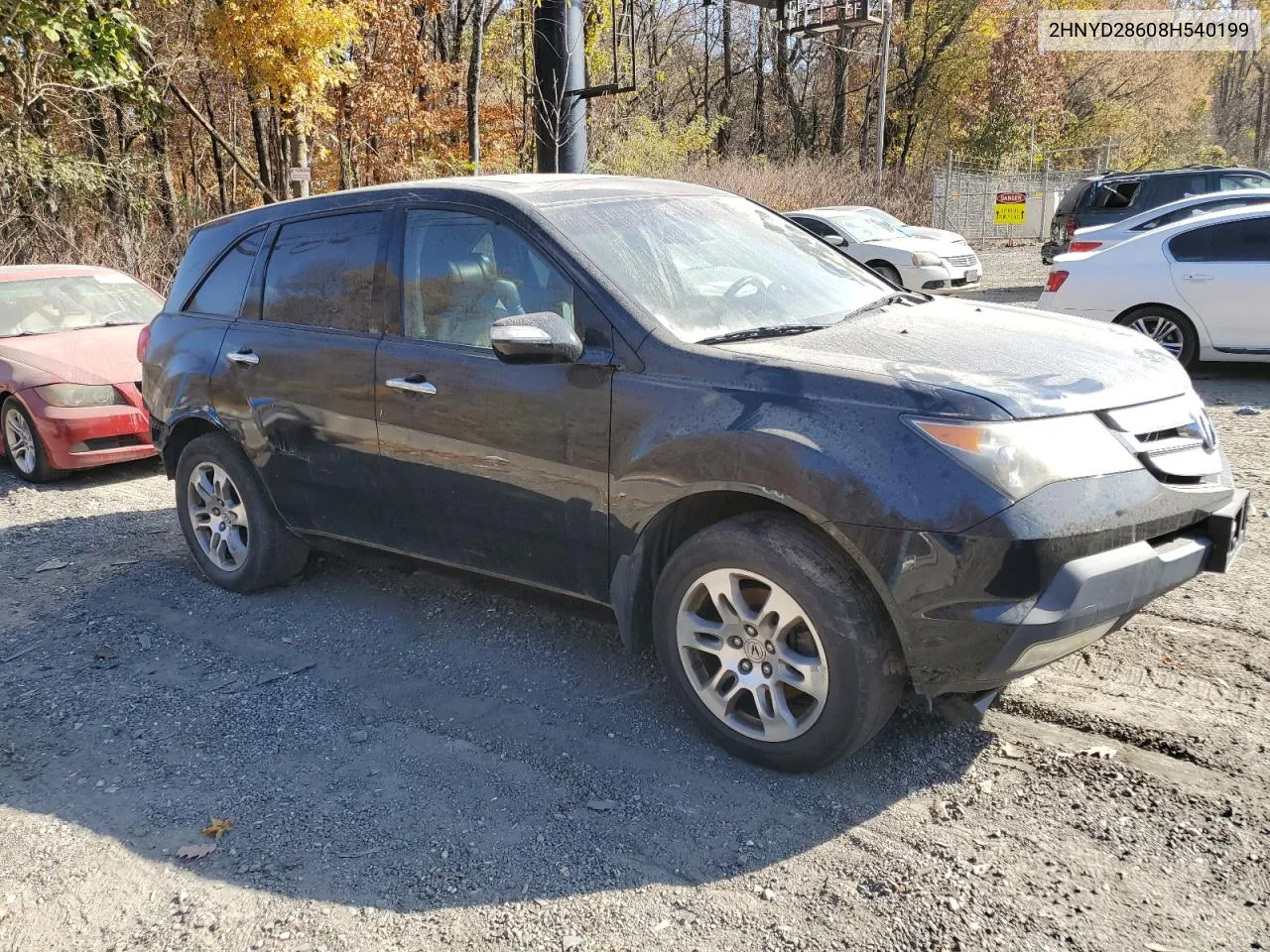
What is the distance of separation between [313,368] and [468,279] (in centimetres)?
94

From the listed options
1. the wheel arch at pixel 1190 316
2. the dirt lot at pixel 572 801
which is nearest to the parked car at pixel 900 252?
the wheel arch at pixel 1190 316

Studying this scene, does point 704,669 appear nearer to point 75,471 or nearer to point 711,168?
point 75,471

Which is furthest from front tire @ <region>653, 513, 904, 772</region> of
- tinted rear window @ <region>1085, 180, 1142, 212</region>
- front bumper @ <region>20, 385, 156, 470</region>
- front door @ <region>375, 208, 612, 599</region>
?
tinted rear window @ <region>1085, 180, 1142, 212</region>

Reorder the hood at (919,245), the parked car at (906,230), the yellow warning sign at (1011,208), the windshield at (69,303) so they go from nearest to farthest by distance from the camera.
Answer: the windshield at (69,303)
the hood at (919,245)
the parked car at (906,230)
the yellow warning sign at (1011,208)

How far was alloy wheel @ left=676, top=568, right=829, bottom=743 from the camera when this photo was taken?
10.6 ft

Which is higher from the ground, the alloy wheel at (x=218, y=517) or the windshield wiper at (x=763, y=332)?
the windshield wiper at (x=763, y=332)

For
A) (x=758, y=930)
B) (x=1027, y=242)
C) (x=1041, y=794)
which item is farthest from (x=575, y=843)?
(x=1027, y=242)

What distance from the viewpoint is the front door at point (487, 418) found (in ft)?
12.0

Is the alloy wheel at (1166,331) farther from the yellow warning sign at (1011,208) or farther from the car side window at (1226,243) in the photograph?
the yellow warning sign at (1011,208)

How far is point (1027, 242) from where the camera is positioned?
31.7m

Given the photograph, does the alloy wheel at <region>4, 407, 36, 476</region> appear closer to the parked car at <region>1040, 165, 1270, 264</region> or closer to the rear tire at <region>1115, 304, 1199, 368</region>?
the rear tire at <region>1115, 304, 1199, 368</region>

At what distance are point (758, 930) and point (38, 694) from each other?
10.7 ft

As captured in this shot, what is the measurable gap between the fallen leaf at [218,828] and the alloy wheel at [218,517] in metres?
2.07

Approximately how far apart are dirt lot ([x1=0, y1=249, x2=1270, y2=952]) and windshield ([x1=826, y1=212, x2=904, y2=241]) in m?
13.2
